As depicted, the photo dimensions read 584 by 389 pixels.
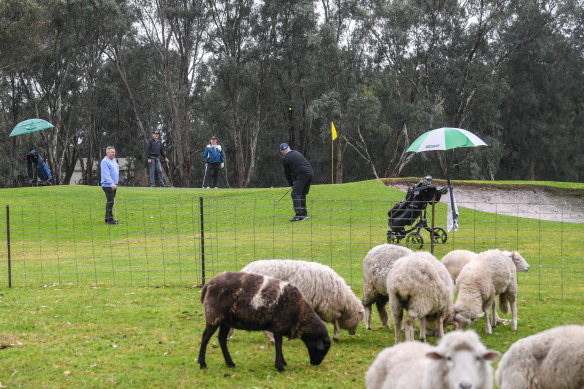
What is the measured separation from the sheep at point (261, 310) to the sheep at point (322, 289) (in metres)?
0.85

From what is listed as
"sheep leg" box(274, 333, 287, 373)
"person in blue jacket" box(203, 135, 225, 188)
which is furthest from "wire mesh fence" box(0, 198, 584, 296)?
"person in blue jacket" box(203, 135, 225, 188)

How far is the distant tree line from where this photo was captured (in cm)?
4144

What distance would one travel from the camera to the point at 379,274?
7.69 m

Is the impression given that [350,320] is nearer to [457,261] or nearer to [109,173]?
[457,261]

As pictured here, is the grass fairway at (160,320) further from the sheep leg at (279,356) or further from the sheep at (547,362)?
the sheep at (547,362)

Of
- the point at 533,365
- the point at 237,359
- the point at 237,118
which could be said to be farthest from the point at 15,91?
the point at 533,365

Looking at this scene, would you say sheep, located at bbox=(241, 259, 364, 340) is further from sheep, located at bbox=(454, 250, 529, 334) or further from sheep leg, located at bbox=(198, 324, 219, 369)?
sheep, located at bbox=(454, 250, 529, 334)

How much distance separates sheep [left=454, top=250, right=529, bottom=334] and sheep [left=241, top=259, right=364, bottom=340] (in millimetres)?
1307

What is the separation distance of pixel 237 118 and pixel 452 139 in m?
33.9

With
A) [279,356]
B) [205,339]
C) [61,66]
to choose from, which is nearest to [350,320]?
[279,356]

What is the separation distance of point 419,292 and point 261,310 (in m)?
1.88

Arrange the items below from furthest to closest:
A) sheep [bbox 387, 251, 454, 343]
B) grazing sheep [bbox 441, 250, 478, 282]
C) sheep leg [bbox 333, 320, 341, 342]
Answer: grazing sheep [bbox 441, 250, 478, 282]
sheep leg [bbox 333, 320, 341, 342]
sheep [bbox 387, 251, 454, 343]

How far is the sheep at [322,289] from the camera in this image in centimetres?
718

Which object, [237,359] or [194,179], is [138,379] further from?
[194,179]
